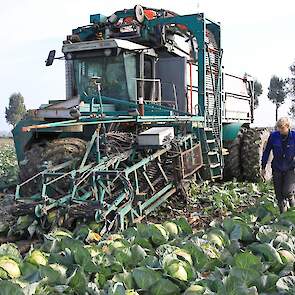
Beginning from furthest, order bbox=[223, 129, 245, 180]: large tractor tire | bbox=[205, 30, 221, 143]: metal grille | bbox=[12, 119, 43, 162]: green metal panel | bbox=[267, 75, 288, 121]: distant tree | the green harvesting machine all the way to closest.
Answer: bbox=[267, 75, 288, 121]: distant tree < bbox=[223, 129, 245, 180]: large tractor tire < bbox=[205, 30, 221, 143]: metal grille < bbox=[12, 119, 43, 162]: green metal panel < the green harvesting machine

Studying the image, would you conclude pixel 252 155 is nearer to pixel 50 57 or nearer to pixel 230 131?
pixel 230 131

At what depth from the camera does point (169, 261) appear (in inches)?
123

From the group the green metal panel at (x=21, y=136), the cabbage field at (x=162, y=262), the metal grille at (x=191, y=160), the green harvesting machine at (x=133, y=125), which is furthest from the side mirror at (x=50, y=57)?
the cabbage field at (x=162, y=262)

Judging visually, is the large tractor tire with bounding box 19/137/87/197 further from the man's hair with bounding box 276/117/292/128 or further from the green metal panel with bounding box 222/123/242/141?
the green metal panel with bounding box 222/123/242/141

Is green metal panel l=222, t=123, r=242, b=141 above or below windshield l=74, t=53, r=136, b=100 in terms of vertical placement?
below

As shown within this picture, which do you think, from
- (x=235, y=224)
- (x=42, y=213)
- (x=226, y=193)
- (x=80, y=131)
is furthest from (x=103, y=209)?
(x=226, y=193)

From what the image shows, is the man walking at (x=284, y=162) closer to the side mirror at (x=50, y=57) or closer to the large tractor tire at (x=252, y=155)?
the large tractor tire at (x=252, y=155)

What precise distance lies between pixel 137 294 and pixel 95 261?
657 mm

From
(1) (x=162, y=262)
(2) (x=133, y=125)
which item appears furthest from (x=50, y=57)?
(1) (x=162, y=262)

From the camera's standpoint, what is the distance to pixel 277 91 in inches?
1763

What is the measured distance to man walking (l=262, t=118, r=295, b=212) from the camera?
20.0 ft

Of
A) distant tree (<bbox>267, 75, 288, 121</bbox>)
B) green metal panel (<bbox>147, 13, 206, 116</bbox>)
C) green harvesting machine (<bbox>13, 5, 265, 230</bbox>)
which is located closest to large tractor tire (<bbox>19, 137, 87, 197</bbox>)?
green harvesting machine (<bbox>13, 5, 265, 230</bbox>)

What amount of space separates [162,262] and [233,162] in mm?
7003

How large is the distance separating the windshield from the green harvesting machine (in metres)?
0.02
